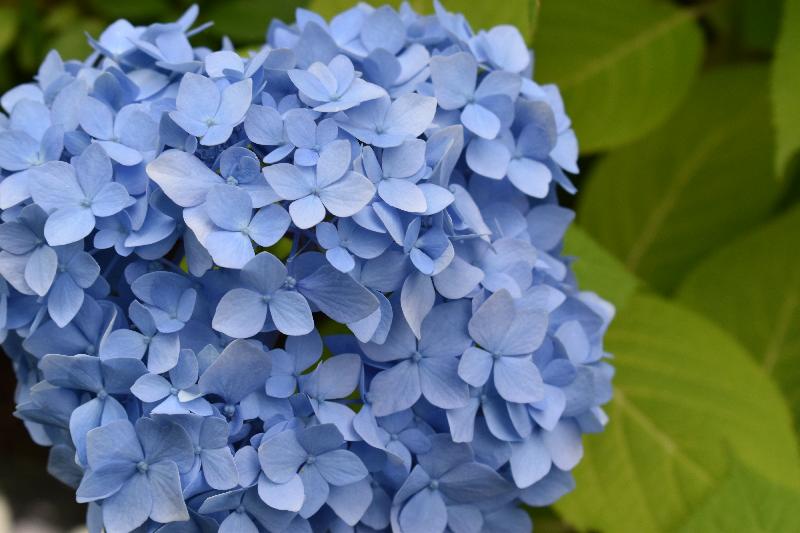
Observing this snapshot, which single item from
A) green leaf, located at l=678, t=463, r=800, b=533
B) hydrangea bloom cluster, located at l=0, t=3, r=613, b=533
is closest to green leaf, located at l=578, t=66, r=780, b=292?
green leaf, located at l=678, t=463, r=800, b=533

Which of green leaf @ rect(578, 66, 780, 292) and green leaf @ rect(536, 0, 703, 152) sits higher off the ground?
green leaf @ rect(536, 0, 703, 152)

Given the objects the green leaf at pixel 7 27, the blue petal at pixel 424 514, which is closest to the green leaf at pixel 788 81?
the blue petal at pixel 424 514

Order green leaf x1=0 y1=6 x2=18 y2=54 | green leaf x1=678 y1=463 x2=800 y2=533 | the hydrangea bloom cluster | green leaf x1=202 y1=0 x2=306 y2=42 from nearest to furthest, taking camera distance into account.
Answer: the hydrangea bloom cluster
green leaf x1=678 y1=463 x2=800 y2=533
green leaf x1=202 y1=0 x2=306 y2=42
green leaf x1=0 y1=6 x2=18 y2=54

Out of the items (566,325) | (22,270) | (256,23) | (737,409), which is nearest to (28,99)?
(22,270)

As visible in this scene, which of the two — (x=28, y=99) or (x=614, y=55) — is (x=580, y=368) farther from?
(x=614, y=55)

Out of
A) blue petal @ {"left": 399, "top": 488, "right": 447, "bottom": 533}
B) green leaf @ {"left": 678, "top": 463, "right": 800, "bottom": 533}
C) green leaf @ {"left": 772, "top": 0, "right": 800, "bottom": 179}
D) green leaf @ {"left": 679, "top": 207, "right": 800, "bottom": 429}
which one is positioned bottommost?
green leaf @ {"left": 679, "top": 207, "right": 800, "bottom": 429}

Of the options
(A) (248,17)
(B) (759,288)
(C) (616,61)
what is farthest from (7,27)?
(B) (759,288)

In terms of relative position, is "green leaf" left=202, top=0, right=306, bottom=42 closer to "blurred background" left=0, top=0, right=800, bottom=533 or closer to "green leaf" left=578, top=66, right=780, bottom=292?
"blurred background" left=0, top=0, right=800, bottom=533
